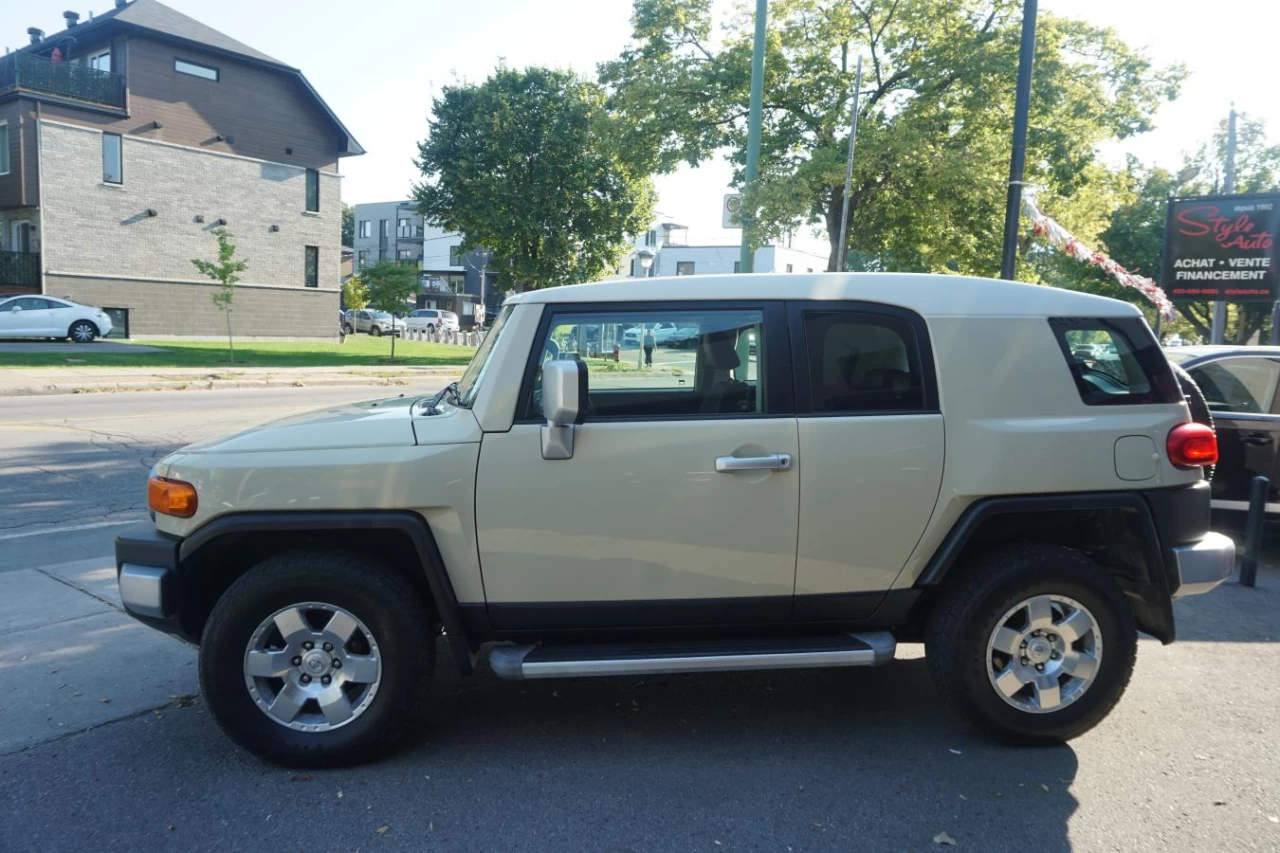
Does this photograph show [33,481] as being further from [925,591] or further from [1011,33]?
[1011,33]

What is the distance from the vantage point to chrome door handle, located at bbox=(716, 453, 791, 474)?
3590 millimetres

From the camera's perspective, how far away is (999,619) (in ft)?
12.2

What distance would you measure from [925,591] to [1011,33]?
57.3 feet

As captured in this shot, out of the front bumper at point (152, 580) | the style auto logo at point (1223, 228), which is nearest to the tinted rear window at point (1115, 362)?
the front bumper at point (152, 580)

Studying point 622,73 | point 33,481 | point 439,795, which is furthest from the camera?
point 622,73

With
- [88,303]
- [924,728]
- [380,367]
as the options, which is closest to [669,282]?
[924,728]

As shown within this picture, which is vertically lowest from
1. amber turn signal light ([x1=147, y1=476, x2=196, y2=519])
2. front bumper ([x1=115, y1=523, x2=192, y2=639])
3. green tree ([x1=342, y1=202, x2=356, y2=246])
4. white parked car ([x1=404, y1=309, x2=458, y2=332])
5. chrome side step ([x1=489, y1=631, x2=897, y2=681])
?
chrome side step ([x1=489, y1=631, x2=897, y2=681])

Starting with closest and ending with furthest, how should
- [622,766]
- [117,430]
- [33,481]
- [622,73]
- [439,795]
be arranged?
[439,795] < [622,766] < [33,481] < [117,430] < [622,73]

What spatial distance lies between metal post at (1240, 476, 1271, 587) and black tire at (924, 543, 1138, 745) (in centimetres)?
343

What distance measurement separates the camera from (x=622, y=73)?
21922 millimetres

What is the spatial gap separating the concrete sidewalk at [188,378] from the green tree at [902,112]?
26.6ft

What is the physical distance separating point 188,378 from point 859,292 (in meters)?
17.8

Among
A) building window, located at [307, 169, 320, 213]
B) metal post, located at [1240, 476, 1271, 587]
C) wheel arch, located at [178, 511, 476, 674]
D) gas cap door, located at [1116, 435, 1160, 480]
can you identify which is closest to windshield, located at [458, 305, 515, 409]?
wheel arch, located at [178, 511, 476, 674]

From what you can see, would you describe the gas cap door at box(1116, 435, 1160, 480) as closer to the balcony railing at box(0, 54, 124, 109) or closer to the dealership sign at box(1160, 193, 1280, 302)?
the dealership sign at box(1160, 193, 1280, 302)
